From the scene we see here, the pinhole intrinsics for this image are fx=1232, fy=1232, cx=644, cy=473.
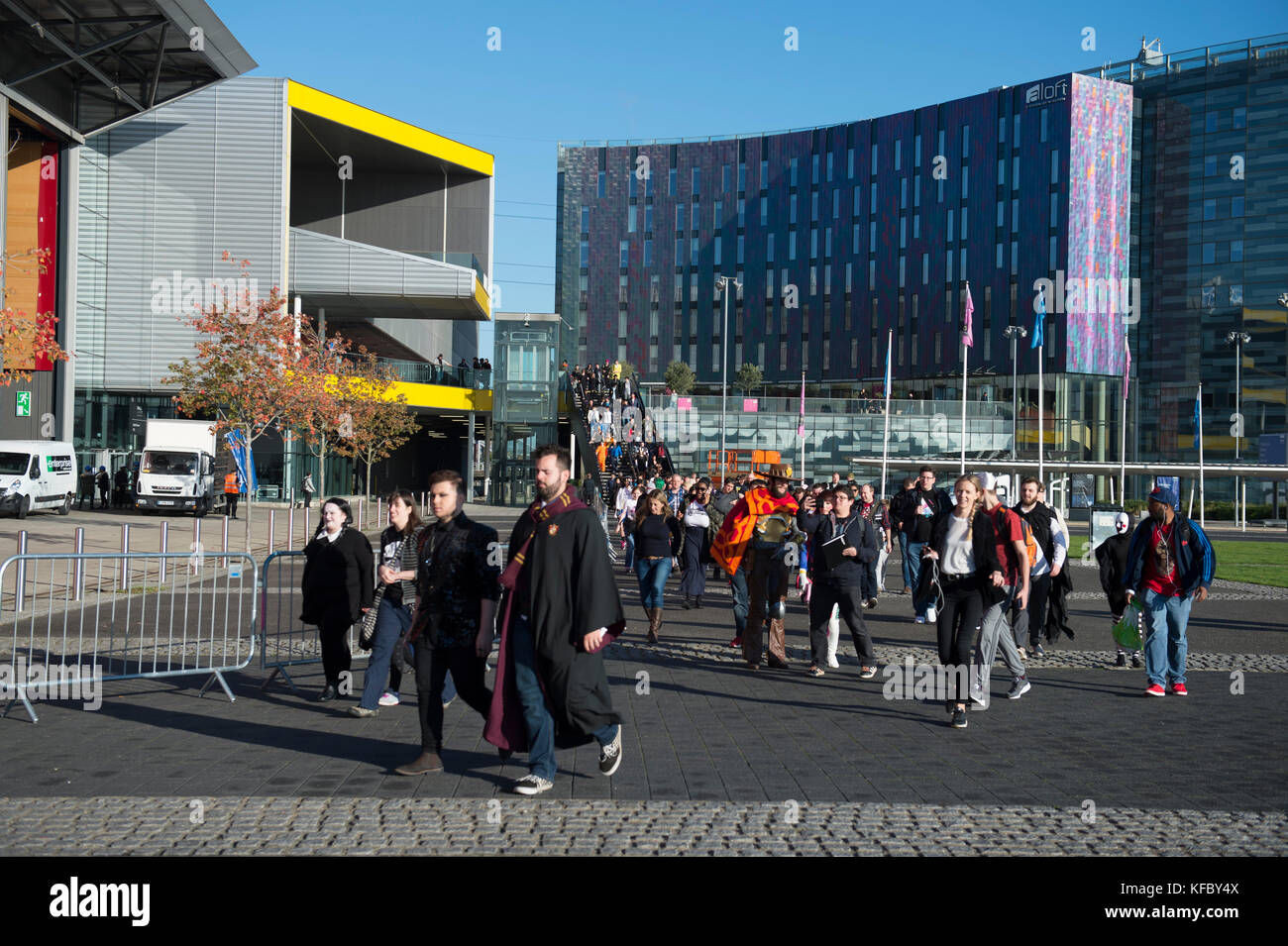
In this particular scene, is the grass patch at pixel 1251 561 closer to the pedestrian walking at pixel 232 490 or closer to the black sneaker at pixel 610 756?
the black sneaker at pixel 610 756

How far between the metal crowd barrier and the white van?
17350mm

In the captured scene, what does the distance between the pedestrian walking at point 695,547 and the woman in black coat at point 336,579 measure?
8.18m

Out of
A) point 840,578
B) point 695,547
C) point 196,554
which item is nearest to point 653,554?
point 695,547

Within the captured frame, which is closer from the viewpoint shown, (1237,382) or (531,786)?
(531,786)

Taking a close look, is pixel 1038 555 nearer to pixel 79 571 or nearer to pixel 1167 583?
pixel 1167 583

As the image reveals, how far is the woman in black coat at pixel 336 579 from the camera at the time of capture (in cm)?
880

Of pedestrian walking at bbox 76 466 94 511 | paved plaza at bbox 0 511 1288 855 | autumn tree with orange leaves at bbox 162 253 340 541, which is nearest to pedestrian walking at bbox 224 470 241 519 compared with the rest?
pedestrian walking at bbox 76 466 94 511

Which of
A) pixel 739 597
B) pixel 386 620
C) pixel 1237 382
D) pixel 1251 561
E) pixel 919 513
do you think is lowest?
pixel 1251 561

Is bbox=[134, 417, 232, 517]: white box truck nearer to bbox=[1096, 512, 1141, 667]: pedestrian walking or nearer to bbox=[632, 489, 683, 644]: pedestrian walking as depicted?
bbox=[632, 489, 683, 644]: pedestrian walking

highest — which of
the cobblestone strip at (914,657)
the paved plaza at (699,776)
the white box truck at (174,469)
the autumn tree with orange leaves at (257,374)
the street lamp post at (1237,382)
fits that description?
the street lamp post at (1237,382)

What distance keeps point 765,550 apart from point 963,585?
2.51 meters

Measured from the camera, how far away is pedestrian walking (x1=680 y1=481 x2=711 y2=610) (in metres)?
16.7

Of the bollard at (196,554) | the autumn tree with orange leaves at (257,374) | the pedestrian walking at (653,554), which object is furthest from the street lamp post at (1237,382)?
the bollard at (196,554)

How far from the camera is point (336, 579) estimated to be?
883 cm
